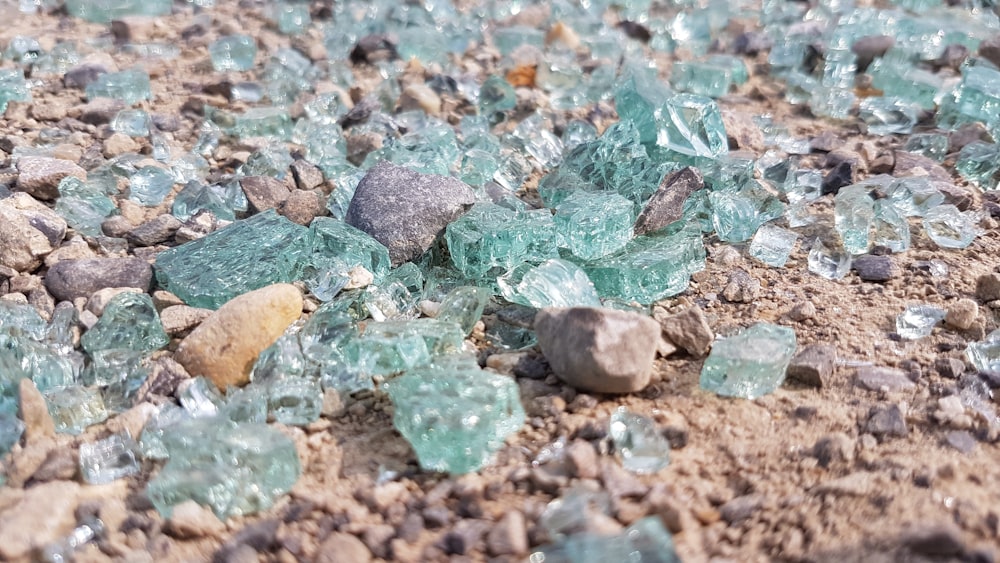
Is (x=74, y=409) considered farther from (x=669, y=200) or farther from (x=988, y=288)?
(x=988, y=288)

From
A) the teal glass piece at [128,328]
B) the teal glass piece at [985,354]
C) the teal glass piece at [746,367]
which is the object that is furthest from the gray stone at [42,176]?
the teal glass piece at [985,354]

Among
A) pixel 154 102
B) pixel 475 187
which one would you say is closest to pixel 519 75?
pixel 475 187

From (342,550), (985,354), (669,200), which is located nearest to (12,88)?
(669,200)

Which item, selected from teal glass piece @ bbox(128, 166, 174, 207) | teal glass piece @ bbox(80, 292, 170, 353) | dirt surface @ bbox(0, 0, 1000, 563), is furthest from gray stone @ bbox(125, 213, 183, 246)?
dirt surface @ bbox(0, 0, 1000, 563)

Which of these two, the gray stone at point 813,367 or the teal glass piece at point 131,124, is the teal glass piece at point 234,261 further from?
the gray stone at point 813,367

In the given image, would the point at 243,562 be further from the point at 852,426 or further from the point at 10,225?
the point at 10,225

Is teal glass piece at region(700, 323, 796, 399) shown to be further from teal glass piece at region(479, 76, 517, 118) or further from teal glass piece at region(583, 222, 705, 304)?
teal glass piece at region(479, 76, 517, 118)
